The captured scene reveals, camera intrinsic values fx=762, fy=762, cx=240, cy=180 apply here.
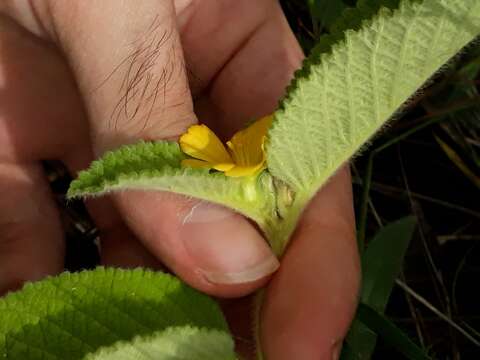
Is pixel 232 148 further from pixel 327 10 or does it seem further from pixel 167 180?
pixel 327 10

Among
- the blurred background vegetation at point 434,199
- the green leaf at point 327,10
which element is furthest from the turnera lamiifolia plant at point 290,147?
the green leaf at point 327,10

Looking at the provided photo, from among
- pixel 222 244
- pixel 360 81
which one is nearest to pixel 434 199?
pixel 222 244

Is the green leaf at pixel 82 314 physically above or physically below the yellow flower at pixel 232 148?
below

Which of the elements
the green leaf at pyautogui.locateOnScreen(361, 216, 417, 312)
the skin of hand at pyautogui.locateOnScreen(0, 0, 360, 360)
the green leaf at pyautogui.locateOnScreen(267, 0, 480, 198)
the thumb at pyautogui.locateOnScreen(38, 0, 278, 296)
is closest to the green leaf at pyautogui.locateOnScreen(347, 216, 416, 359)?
the green leaf at pyautogui.locateOnScreen(361, 216, 417, 312)

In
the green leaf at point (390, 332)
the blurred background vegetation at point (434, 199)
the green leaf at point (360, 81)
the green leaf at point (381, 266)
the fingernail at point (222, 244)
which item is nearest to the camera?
the green leaf at point (360, 81)

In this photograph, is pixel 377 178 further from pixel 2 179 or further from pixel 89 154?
pixel 2 179

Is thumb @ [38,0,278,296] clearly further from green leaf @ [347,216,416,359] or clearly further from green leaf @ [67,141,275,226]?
green leaf @ [347,216,416,359]

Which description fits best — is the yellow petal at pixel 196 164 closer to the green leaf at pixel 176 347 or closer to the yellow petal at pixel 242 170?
the yellow petal at pixel 242 170

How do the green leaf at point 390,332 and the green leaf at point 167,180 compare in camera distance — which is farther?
the green leaf at point 390,332
